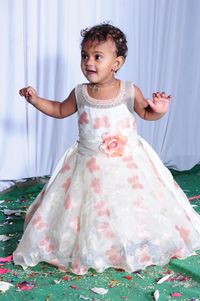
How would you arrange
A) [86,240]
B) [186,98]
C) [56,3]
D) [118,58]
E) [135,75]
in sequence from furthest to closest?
[186,98]
[135,75]
[56,3]
[118,58]
[86,240]

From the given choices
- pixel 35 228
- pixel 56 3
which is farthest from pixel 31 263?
pixel 56 3

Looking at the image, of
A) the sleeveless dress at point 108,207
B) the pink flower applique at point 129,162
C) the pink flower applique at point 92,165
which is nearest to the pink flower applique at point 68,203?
the sleeveless dress at point 108,207

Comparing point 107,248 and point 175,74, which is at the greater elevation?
point 175,74

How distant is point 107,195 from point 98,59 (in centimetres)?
44

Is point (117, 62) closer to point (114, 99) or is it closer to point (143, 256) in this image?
point (114, 99)

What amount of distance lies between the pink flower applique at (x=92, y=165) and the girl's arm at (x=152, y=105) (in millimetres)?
245

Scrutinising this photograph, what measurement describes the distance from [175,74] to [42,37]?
0.89 m

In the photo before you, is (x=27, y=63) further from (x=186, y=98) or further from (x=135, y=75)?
(x=186, y=98)

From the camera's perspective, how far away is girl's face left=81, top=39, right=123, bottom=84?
1776mm

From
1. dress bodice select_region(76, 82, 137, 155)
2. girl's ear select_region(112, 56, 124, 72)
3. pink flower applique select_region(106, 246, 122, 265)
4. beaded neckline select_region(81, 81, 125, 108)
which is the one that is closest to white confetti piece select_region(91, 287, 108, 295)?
pink flower applique select_region(106, 246, 122, 265)

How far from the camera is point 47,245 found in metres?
1.79

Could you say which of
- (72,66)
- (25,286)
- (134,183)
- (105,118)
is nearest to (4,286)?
(25,286)

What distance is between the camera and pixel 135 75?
2.97m

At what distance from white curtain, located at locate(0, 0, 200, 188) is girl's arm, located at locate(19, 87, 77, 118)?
706mm
